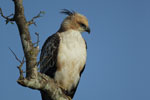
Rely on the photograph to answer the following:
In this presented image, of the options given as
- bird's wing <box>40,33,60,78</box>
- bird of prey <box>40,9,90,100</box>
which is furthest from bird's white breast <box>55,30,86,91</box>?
bird's wing <box>40,33,60,78</box>

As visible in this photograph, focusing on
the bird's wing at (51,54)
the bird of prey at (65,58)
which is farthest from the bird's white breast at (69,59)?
the bird's wing at (51,54)

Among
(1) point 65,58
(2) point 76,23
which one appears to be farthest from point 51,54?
(2) point 76,23

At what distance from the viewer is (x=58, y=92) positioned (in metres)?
5.61

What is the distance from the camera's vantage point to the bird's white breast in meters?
7.03

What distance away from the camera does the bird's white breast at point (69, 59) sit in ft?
23.1

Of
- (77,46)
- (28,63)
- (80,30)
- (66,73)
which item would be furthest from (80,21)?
(28,63)

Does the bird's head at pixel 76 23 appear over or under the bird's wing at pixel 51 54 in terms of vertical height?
over

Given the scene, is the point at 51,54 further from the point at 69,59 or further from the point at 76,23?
the point at 76,23

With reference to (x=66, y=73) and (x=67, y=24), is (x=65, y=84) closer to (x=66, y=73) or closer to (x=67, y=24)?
(x=66, y=73)

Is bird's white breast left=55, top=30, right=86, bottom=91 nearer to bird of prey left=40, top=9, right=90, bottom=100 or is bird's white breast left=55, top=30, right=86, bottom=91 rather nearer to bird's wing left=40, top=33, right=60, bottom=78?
bird of prey left=40, top=9, right=90, bottom=100

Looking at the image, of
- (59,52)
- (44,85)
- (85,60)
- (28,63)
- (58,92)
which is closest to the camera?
(28,63)

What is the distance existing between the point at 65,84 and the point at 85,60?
33.5 inches

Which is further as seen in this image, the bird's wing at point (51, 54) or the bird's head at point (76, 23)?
the bird's head at point (76, 23)

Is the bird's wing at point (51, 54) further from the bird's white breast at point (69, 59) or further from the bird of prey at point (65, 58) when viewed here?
the bird's white breast at point (69, 59)
